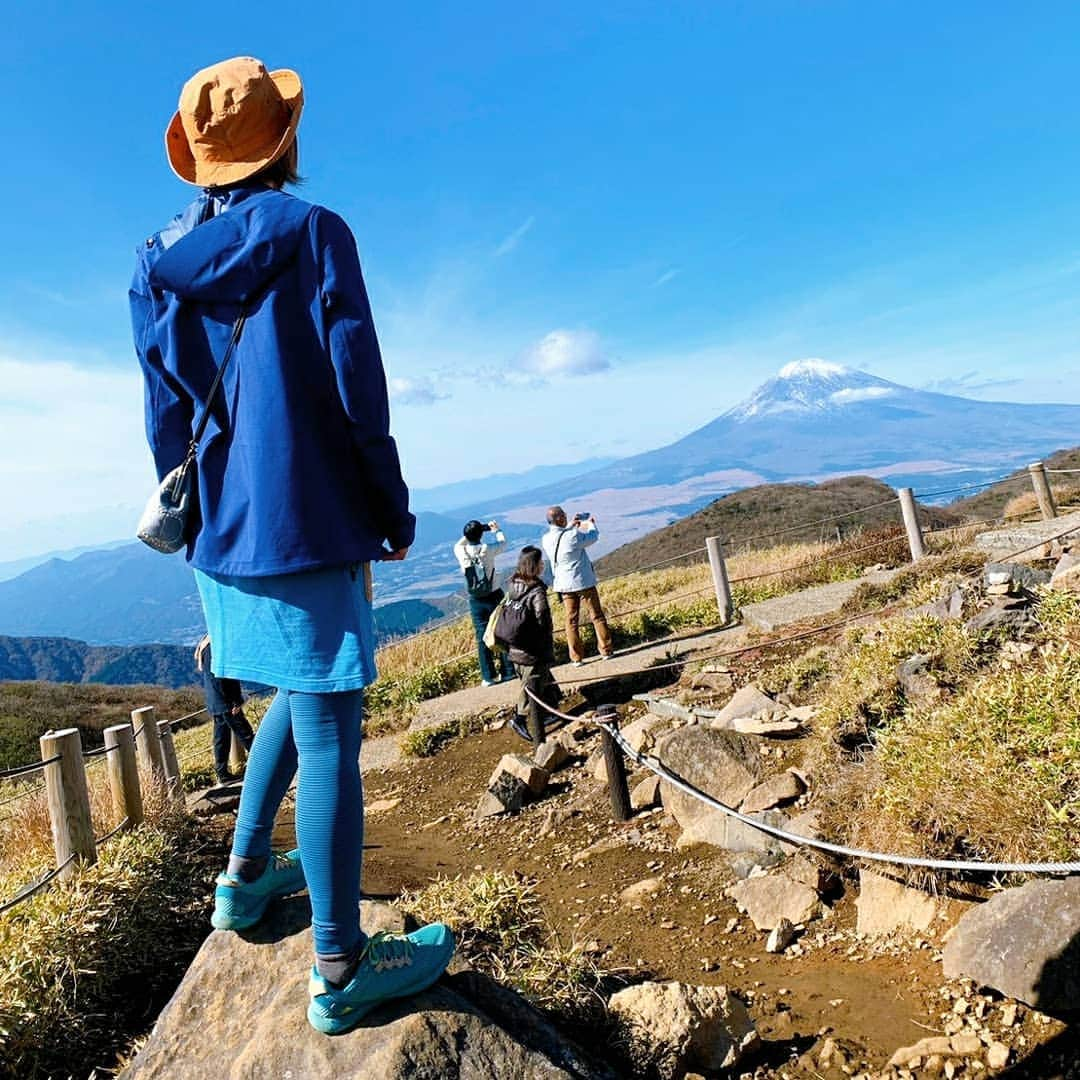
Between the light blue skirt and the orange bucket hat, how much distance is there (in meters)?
0.91

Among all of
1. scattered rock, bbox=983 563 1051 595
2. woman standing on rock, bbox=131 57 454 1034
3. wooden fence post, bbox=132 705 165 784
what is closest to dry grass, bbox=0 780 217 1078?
wooden fence post, bbox=132 705 165 784

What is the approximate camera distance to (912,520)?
1085 cm

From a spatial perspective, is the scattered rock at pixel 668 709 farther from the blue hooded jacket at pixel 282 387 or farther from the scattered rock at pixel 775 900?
the blue hooded jacket at pixel 282 387

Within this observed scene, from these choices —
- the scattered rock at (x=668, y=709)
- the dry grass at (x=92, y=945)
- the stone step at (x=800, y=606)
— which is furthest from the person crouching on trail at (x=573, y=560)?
the dry grass at (x=92, y=945)

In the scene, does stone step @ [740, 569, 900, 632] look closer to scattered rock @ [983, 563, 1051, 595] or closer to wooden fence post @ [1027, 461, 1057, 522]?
wooden fence post @ [1027, 461, 1057, 522]

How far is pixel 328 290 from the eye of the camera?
158 cm

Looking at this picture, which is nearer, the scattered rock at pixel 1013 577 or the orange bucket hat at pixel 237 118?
the orange bucket hat at pixel 237 118

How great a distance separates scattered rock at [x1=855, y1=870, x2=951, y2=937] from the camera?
9.95ft

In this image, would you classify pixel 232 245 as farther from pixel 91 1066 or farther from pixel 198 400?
pixel 91 1066

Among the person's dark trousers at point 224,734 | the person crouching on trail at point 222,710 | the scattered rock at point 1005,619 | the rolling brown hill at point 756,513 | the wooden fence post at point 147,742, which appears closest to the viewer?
the scattered rock at point 1005,619

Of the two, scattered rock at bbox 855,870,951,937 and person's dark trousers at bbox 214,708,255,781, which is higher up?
person's dark trousers at bbox 214,708,255,781

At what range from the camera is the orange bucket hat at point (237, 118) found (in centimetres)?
173

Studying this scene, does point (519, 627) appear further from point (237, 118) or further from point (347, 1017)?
point (237, 118)

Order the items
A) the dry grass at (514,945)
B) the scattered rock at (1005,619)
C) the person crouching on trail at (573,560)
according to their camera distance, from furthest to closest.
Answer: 1. the person crouching on trail at (573,560)
2. the scattered rock at (1005,619)
3. the dry grass at (514,945)
